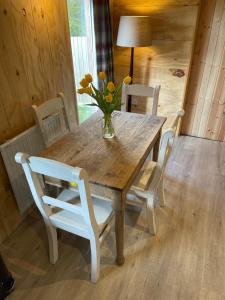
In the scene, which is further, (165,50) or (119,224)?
(165,50)

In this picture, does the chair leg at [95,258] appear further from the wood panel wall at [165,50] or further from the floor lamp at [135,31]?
the wood panel wall at [165,50]

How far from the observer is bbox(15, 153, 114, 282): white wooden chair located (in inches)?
39.7

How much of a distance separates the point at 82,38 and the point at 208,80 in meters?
1.65

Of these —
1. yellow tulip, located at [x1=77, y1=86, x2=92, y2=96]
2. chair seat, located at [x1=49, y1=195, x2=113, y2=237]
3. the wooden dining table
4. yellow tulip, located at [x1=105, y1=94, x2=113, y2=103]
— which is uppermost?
yellow tulip, located at [x1=77, y1=86, x2=92, y2=96]

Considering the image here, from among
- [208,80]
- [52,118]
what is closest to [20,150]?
[52,118]

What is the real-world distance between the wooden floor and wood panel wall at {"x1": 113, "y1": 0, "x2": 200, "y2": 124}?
1415 mm

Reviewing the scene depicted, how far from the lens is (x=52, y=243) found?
1531 millimetres

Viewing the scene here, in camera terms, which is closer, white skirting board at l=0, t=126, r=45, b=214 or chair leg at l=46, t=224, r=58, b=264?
chair leg at l=46, t=224, r=58, b=264

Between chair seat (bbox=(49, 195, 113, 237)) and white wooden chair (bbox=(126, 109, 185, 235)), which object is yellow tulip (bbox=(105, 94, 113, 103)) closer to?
white wooden chair (bbox=(126, 109, 185, 235))

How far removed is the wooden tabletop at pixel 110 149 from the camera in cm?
129

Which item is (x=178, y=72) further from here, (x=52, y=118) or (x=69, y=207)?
(x=69, y=207)

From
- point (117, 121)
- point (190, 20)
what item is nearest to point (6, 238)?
point (117, 121)

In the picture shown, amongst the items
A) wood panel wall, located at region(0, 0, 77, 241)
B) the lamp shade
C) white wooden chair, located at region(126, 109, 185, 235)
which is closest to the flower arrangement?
white wooden chair, located at region(126, 109, 185, 235)

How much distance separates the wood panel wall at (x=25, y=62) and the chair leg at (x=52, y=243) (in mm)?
472
